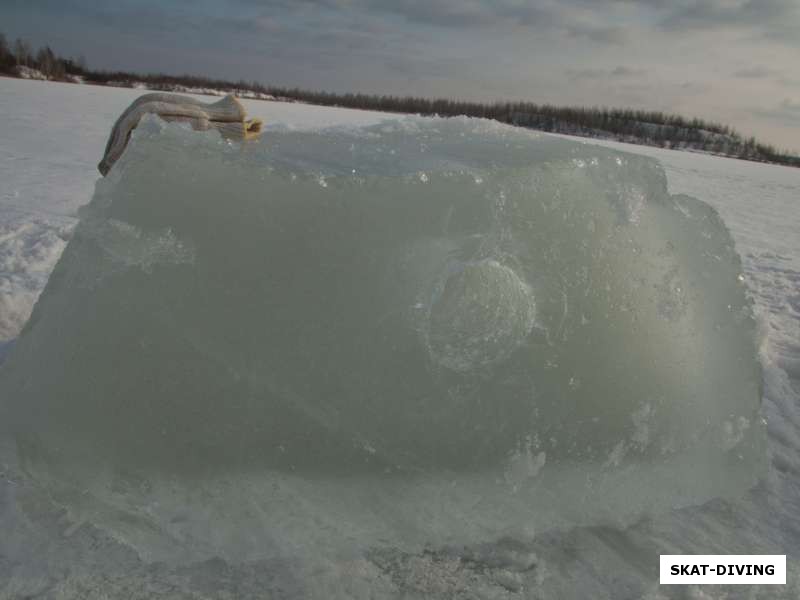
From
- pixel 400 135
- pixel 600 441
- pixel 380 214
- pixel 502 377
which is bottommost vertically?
pixel 600 441

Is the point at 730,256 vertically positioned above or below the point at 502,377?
above

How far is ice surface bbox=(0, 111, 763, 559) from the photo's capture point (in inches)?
54.5

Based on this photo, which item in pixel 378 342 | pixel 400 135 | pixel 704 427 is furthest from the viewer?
pixel 400 135

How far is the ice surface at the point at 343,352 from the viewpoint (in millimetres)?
1384

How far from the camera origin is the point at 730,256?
1.82 metres

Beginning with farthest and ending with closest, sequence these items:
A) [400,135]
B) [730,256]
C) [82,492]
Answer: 1. [400,135]
2. [730,256]
3. [82,492]

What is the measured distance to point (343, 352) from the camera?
1450 millimetres

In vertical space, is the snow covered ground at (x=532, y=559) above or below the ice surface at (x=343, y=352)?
below

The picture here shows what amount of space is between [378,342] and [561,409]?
0.49 meters

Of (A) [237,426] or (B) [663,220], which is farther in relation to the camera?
(B) [663,220]

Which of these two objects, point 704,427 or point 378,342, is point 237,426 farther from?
point 704,427

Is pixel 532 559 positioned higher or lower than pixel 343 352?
lower

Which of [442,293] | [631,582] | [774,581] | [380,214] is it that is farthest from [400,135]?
[774,581]

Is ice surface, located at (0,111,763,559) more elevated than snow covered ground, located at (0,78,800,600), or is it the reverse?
ice surface, located at (0,111,763,559)
